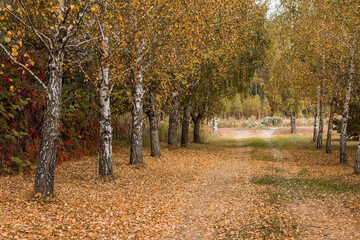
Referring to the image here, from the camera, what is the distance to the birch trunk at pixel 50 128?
34.5ft

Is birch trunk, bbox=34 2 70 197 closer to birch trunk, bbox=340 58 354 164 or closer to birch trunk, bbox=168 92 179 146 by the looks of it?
birch trunk, bbox=340 58 354 164

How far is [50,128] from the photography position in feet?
34.6

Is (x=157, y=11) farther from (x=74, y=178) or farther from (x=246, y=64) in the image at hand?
(x=246, y=64)

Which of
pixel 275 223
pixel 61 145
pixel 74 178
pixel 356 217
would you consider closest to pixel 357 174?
pixel 356 217

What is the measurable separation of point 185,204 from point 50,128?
16.4 feet

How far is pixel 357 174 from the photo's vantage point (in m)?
17.5

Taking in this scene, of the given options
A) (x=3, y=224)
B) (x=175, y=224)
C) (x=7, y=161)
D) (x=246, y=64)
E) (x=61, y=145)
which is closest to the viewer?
(x=3, y=224)

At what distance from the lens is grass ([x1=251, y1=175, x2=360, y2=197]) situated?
1423cm

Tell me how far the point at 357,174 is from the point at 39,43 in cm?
1713

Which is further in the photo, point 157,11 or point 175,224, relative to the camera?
point 157,11

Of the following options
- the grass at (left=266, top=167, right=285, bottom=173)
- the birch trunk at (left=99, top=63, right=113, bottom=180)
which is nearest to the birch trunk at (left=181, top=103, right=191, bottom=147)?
the grass at (left=266, top=167, right=285, bottom=173)

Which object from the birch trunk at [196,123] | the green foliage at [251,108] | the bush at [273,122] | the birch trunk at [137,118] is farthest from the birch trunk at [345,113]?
the green foliage at [251,108]

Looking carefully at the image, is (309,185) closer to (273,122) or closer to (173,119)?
(173,119)

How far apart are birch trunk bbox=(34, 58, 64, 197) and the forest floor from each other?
2.40 feet
